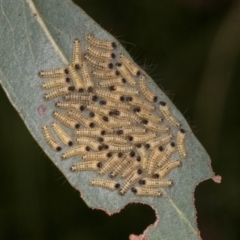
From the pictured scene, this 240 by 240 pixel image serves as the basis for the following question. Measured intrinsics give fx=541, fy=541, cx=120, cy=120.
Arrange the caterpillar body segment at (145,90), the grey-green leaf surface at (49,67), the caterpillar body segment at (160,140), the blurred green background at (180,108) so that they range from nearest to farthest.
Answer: the grey-green leaf surface at (49,67) → the caterpillar body segment at (145,90) → the caterpillar body segment at (160,140) → the blurred green background at (180,108)

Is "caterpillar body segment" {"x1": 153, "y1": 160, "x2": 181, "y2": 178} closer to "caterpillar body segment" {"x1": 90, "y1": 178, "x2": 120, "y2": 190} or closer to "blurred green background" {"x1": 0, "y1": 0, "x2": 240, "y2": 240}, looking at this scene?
"caterpillar body segment" {"x1": 90, "y1": 178, "x2": 120, "y2": 190}

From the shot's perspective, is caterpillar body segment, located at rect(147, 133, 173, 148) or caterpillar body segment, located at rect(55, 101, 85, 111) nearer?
caterpillar body segment, located at rect(55, 101, 85, 111)

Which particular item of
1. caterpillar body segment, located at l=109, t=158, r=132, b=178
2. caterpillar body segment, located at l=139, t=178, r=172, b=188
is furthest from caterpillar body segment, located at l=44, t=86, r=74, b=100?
caterpillar body segment, located at l=139, t=178, r=172, b=188

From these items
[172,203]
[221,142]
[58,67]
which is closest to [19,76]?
[58,67]

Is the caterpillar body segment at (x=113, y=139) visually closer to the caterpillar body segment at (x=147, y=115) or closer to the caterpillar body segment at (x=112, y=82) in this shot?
the caterpillar body segment at (x=147, y=115)

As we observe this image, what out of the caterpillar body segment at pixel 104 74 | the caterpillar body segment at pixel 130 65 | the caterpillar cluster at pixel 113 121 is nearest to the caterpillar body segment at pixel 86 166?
the caterpillar cluster at pixel 113 121

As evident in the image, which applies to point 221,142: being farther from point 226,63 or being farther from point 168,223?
point 168,223
